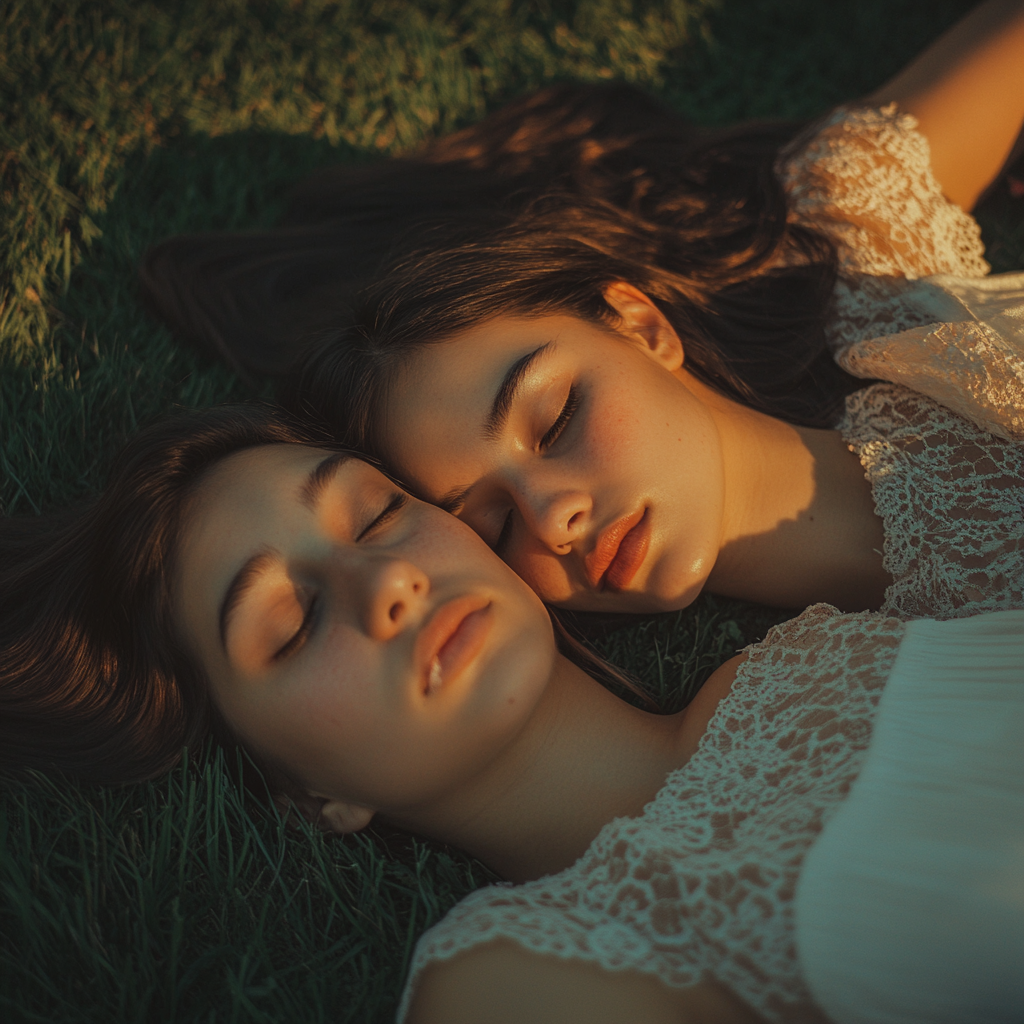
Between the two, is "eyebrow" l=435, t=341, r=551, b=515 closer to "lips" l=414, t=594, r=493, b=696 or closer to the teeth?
"lips" l=414, t=594, r=493, b=696

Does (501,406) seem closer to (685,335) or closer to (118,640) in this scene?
(685,335)

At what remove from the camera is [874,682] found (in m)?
2.03

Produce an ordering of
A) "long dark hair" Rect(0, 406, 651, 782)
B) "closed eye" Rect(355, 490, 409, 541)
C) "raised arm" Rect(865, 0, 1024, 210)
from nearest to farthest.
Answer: "closed eye" Rect(355, 490, 409, 541), "long dark hair" Rect(0, 406, 651, 782), "raised arm" Rect(865, 0, 1024, 210)

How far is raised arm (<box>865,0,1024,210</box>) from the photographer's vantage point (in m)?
3.28

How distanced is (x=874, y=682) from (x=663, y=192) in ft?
7.88

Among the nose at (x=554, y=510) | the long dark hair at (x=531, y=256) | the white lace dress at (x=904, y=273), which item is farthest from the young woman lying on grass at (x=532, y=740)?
the white lace dress at (x=904, y=273)

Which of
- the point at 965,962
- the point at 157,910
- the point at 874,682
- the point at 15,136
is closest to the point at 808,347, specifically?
the point at 874,682

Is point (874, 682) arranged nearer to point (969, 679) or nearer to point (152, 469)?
point (969, 679)

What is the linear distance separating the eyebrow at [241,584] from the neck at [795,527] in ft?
4.59

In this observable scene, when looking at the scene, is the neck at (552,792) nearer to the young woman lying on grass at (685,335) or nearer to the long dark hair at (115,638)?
the young woman lying on grass at (685,335)

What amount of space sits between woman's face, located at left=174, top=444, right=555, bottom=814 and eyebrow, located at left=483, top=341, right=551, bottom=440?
12.1 inches

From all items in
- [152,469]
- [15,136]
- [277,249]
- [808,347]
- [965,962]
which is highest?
[15,136]

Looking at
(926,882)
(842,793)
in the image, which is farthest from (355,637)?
(926,882)

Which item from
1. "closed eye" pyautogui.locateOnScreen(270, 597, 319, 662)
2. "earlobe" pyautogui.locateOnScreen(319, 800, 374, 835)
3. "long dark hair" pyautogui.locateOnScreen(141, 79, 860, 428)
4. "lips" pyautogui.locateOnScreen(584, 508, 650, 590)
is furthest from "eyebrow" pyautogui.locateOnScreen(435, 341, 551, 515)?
"earlobe" pyautogui.locateOnScreen(319, 800, 374, 835)
